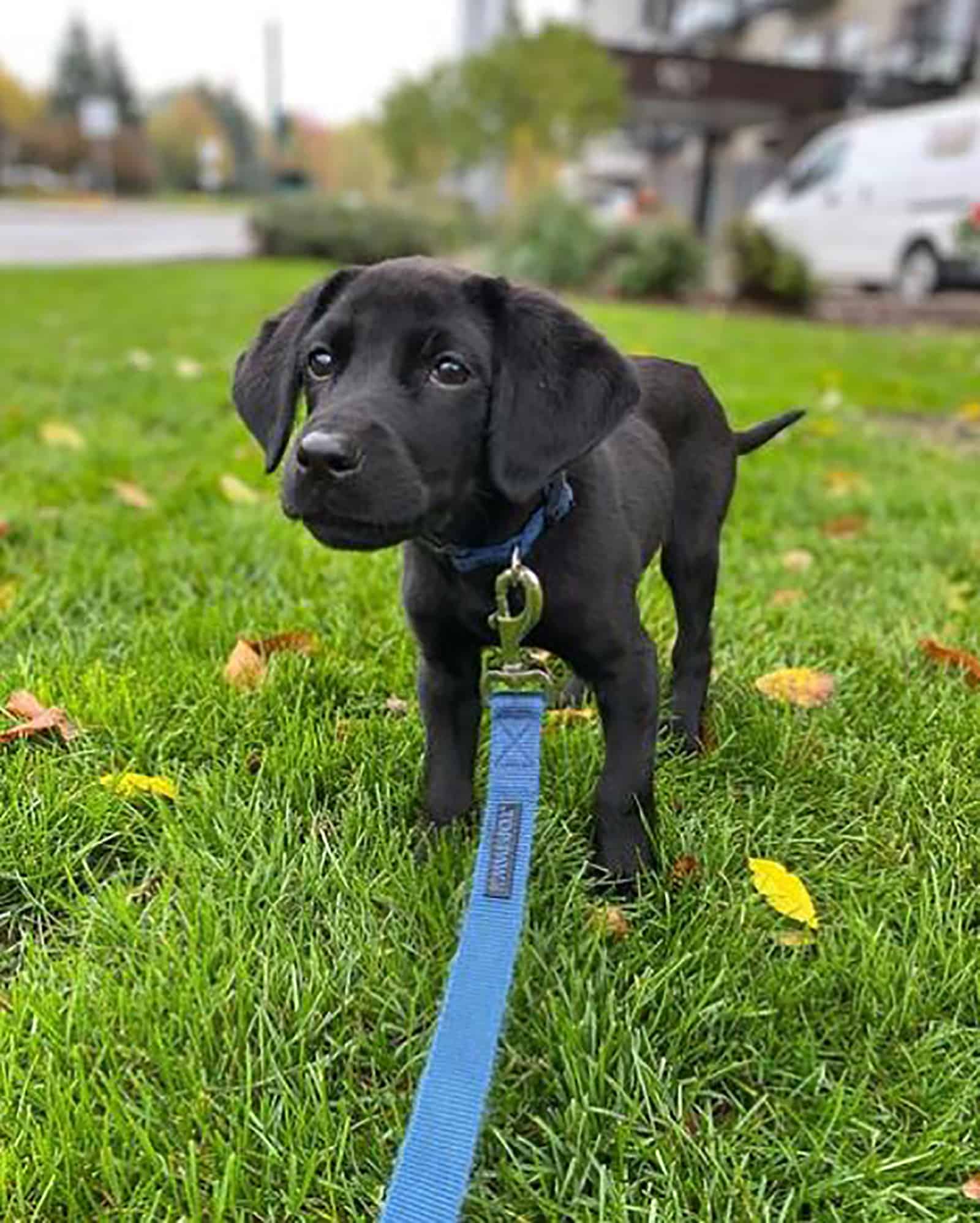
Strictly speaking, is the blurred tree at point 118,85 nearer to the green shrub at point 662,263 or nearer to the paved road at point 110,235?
the paved road at point 110,235

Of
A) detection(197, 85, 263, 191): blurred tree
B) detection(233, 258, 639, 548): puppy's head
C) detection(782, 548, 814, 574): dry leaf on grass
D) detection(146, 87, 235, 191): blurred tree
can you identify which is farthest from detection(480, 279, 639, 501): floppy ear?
detection(197, 85, 263, 191): blurred tree

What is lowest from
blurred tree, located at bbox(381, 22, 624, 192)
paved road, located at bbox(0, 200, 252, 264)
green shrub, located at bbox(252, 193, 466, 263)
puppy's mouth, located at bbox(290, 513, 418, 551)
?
paved road, located at bbox(0, 200, 252, 264)

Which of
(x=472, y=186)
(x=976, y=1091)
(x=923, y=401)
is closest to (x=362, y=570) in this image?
(x=976, y=1091)

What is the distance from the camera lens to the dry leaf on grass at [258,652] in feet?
8.78

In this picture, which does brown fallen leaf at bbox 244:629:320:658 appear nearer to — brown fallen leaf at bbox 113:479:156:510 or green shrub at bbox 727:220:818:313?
brown fallen leaf at bbox 113:479:156:510

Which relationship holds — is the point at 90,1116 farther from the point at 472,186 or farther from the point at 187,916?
the point at 472,186

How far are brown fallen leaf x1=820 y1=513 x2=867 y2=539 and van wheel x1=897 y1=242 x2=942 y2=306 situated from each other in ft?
38.6

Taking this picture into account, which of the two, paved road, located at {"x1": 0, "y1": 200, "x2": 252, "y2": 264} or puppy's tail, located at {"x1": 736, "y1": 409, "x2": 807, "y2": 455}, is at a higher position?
puppy's tail, located at {"x1": 736, "y1": 409, "x2": 807, "y2": 455}

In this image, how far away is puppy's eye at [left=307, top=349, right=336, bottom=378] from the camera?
1.88 metres

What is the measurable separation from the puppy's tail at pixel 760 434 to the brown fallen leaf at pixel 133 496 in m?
2.30

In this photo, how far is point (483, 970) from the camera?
149cm

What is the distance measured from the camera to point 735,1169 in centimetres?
149

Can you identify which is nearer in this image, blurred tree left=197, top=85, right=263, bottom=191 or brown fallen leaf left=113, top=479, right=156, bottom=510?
brown fallen leaf left=113, top=479, right=156, bottom=510

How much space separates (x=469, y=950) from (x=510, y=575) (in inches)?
23.5
